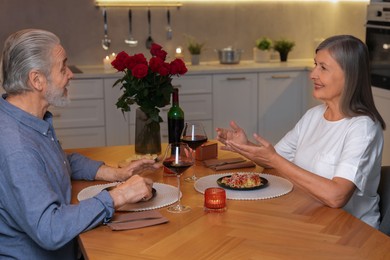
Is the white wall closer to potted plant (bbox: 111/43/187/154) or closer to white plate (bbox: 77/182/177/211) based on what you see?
potted plant (bbox: 111/43/187/154)

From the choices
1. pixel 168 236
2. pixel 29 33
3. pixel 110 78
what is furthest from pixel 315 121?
pixel 110 78

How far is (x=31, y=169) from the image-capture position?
181 centimetres

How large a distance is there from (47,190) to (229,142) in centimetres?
71

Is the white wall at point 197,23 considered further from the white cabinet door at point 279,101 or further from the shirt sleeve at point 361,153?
the shirt sleeve at point 361,153

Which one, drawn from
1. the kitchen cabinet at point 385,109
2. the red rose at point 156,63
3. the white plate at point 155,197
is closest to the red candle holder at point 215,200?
the white plate at point 155,197

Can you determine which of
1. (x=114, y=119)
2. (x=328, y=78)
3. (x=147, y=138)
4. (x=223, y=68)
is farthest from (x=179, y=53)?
(x=328, y=78)

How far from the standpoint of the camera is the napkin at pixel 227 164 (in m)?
2.49

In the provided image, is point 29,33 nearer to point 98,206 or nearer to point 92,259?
point 98,206

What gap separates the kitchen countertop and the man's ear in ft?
8.98

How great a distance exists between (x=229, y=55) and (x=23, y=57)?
3464 mm

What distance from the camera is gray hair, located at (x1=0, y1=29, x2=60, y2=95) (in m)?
1.94

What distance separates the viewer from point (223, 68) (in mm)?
5000

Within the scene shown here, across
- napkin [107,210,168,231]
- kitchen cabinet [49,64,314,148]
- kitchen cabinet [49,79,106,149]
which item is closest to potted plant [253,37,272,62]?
kitchen cabinet [49,64,314,148]

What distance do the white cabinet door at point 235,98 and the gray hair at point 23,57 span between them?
10.1 feet
